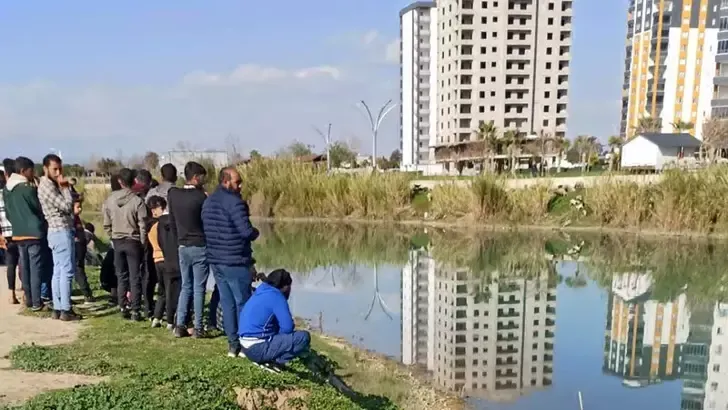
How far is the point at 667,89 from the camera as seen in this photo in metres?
58.9

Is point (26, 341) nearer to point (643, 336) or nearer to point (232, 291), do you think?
point (232, 291)

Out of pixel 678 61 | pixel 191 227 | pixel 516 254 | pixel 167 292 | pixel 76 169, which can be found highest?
pixel 678 61

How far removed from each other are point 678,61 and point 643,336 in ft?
196

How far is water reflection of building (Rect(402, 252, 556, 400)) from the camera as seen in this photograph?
6953mm

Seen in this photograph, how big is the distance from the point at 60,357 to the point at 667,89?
65854 millimetres

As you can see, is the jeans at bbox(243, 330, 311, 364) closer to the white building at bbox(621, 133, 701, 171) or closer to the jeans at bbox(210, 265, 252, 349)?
the jeans at bbox(210, 265, 252, 349)

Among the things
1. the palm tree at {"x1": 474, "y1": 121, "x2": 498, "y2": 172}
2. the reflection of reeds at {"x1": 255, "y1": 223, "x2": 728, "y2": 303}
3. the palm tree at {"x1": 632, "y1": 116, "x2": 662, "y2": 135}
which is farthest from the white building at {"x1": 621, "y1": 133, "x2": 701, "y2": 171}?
the reflection of reeds at {"x1": 255, "y1": 223, "x2": 728, "y2": 303}

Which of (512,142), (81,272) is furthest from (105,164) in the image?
(81,272)

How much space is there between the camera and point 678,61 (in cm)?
5822

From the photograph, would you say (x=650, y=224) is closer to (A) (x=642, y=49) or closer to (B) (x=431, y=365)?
(B) (x=431, y=365)

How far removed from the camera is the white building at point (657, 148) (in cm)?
3950

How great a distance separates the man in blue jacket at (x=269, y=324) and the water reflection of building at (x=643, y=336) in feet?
15.7

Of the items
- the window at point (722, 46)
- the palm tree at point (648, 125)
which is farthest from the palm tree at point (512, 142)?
the window at point (722, 46)

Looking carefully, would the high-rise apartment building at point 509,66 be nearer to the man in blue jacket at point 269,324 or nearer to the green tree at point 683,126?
the green tree at point 683,126
